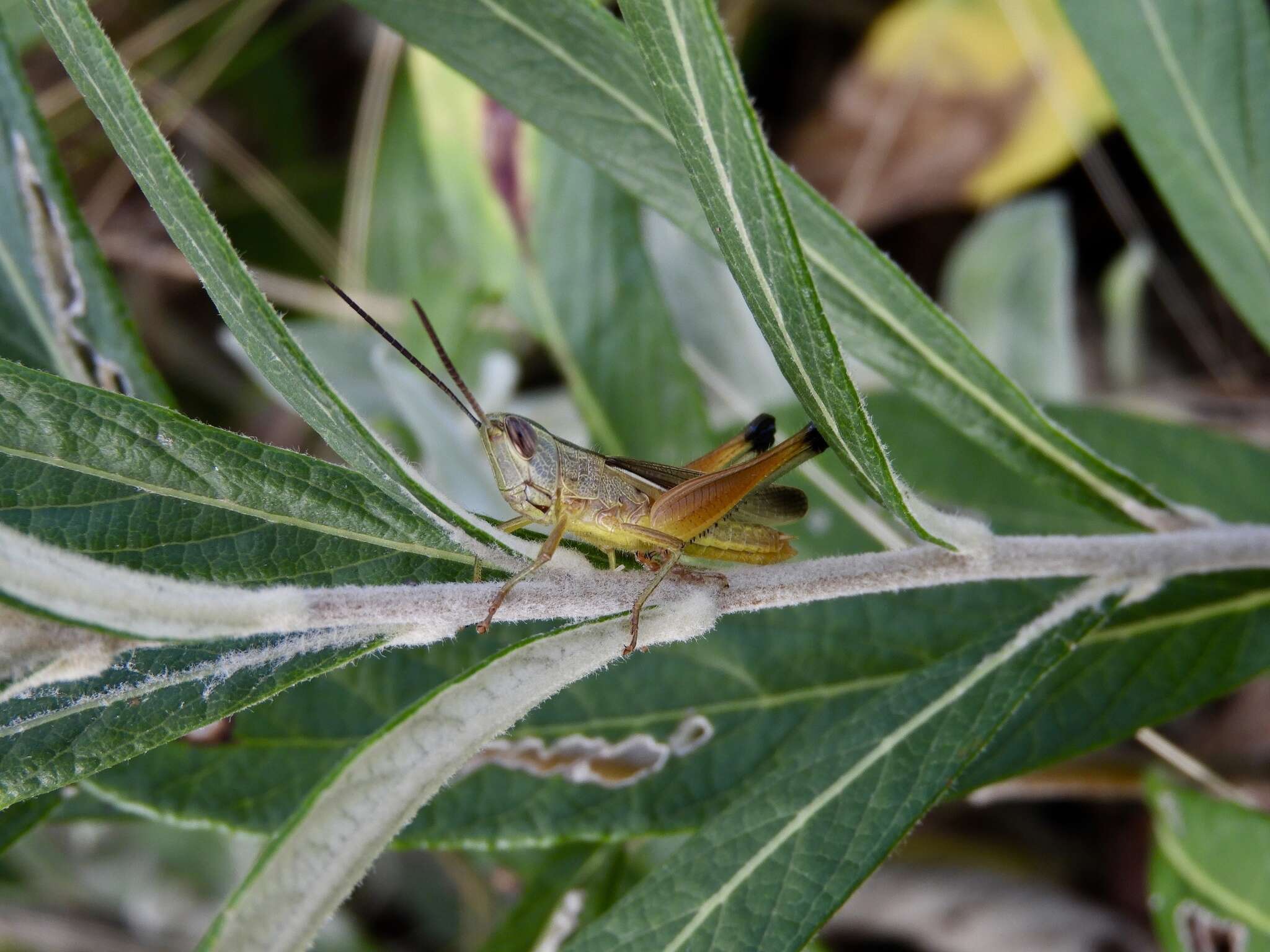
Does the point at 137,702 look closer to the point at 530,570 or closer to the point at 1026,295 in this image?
the point at 530,570

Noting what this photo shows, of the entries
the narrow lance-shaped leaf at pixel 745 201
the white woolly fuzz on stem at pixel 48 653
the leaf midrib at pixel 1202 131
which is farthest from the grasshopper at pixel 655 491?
the leaf midrib at pixel 1202 131

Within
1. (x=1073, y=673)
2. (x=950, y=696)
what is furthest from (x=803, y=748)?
(x=1073, y=673)

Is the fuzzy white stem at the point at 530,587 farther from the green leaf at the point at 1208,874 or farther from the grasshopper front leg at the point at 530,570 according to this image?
the green leaf at the point at 1208,874

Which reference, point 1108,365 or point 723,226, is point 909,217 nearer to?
point 1108,365

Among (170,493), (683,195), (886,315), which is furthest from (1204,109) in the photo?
(170,493)

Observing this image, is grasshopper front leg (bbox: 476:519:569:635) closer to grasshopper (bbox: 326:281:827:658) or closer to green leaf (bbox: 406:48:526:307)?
grasshopper (bbox: 326:281:827:658)

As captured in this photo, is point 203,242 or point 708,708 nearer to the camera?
point 203,242
